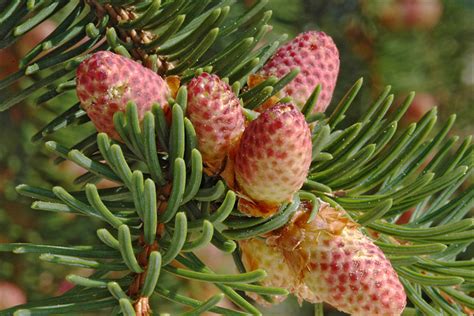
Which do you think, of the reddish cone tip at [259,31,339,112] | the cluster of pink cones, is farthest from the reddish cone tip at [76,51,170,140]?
the reddish cone tip at [259,31,339,112]

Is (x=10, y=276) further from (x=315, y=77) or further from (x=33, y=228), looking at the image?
(x=315, y=77)

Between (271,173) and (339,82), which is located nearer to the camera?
(271,173)

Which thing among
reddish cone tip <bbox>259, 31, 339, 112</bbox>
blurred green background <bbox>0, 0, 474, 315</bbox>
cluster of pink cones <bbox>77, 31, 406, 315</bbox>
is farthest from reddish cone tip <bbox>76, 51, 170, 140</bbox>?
blurred green background <bbox>0, 0, 474, 315</bbox>

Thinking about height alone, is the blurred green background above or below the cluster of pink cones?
below

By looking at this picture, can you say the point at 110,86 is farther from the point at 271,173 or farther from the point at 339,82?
the point at 339,82

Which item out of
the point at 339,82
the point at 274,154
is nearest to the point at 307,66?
the point at 274,154

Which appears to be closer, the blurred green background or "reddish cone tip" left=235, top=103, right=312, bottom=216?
"reddish cone tip" left=235, top=103, right=312, bottom=216

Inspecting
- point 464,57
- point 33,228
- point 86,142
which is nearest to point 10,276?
point 33,228

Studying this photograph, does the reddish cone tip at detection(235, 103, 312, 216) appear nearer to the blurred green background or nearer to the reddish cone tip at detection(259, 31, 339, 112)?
the reddish cone tip at detection(259, 31, 339, 112)

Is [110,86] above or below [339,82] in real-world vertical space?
above
